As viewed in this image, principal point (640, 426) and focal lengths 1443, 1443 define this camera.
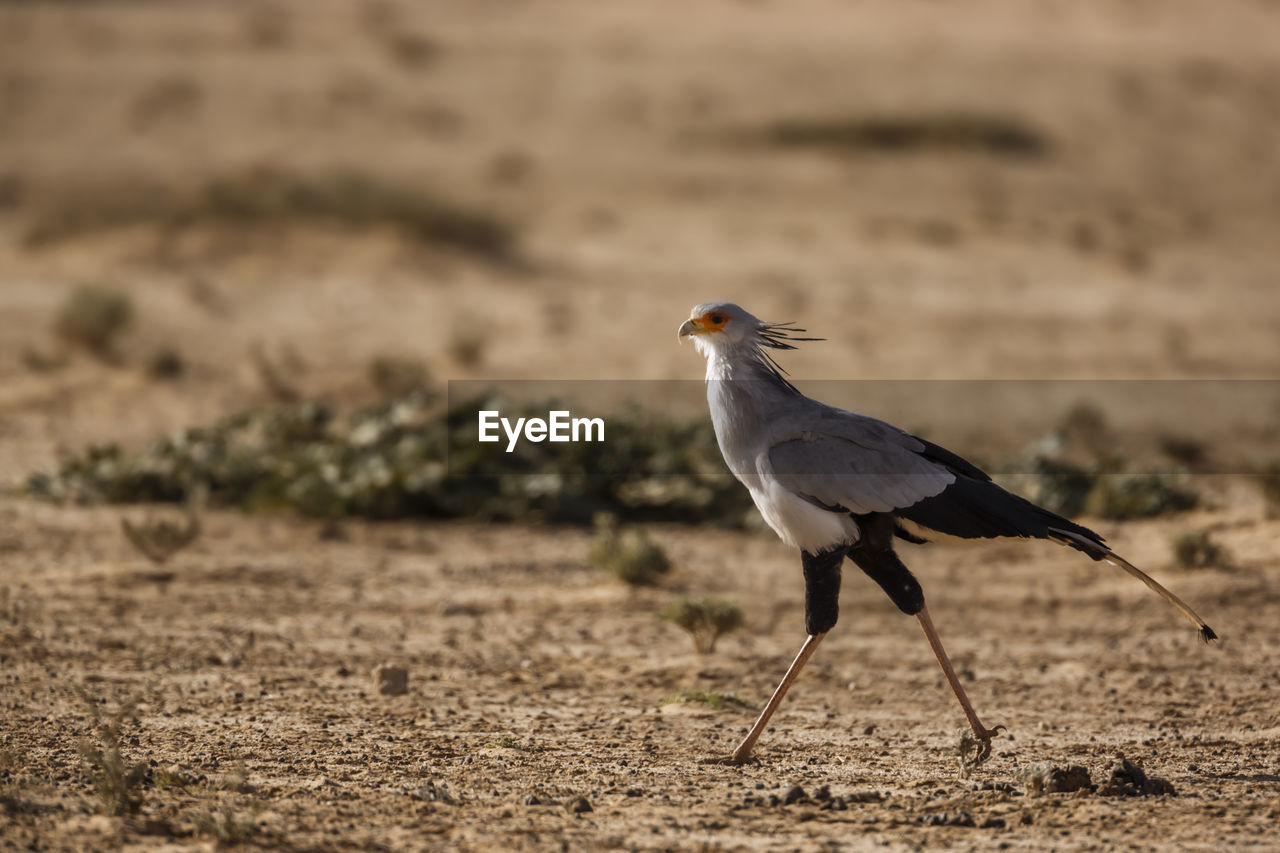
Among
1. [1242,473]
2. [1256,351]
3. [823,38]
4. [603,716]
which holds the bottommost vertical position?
[603,716]

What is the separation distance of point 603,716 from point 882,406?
8348 millimetres

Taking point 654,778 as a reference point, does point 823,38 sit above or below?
above

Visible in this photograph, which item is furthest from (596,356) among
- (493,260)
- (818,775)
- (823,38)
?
(823,38)

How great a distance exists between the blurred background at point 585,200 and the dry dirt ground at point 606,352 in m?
0.12

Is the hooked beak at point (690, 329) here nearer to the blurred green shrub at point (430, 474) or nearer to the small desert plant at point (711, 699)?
the small desert plant at point (711, 699)

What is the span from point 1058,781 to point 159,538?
5.57 meters

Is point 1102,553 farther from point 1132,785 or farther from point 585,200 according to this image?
point 585,200

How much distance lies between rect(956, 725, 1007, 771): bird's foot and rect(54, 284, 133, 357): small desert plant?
11372 millimetres

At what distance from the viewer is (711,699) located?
20.7 ft

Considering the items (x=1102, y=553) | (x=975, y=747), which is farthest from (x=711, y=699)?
(x=1102, y=553)

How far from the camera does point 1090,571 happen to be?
9.18m

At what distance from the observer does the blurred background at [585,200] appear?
15859 millimetres

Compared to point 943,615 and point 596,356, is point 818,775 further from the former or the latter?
point 596,356

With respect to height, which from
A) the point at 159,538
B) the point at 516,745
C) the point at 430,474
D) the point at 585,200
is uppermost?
the point at 585,200
